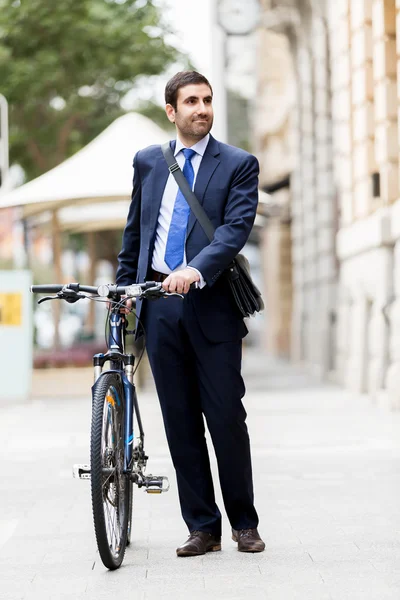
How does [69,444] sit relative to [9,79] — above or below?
below

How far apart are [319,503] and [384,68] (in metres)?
8.88

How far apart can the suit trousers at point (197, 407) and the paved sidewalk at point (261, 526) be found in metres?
0.24

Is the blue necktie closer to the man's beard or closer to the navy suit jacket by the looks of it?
the navy suit jacket

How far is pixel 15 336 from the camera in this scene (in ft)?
55.2

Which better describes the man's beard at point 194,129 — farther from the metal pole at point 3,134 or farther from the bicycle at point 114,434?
the metal pole at point 3,134

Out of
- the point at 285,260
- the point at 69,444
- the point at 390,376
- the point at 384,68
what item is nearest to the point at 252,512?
the point at 69,444

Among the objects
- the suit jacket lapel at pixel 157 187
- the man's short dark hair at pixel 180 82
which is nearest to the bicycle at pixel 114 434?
the suit jacket lapel at pixel 157 187

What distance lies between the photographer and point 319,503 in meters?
7.18

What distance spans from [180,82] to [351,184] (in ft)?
40.2

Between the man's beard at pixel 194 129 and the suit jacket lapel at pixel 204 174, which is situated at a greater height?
the man's beard at pixel 194 129

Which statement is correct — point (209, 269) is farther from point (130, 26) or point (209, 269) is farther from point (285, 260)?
point (285, 260)

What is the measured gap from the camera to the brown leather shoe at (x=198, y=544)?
5.65 metres

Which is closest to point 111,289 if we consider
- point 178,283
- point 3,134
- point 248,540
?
A: point 178,283

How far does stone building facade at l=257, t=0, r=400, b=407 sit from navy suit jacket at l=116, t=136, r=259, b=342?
8339 millimetres
